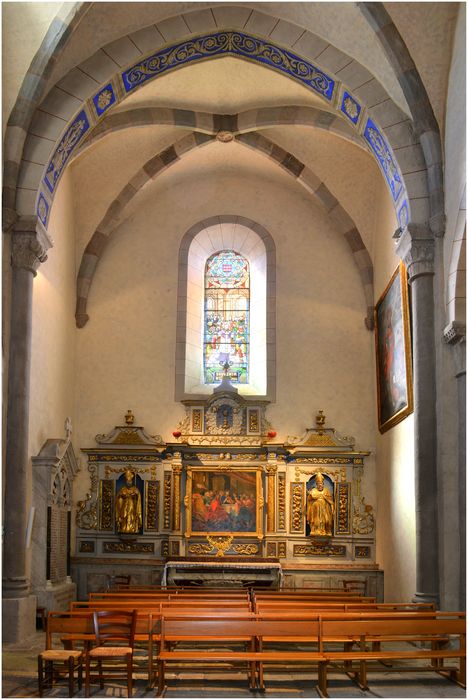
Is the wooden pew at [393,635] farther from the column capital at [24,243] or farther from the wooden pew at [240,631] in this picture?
the column capital at [24,243]

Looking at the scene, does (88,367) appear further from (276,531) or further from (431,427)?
(431,427)

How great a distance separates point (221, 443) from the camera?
19.1 meters

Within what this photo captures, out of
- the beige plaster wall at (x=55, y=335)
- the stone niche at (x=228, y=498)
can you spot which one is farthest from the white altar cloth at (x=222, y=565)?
the beige plaster wall at (x=55, y=335)

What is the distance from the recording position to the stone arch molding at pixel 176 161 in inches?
736

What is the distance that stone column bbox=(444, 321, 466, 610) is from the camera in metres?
12.4

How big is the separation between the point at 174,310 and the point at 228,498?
430 centimetres

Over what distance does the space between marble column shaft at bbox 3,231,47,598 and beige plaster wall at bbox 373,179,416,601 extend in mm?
6260

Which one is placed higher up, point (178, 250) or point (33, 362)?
point (178, 250)

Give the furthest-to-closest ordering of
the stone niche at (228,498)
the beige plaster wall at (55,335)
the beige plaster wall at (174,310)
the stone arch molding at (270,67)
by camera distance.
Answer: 1. the beige plaster wall at (174,310)
2. the stone niche at (228,498)
3. the beige plaster wall at (55,335)
4. the stone arch molding at (270,67)

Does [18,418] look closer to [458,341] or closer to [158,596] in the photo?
[158,596]

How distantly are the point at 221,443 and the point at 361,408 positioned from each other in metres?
3.14

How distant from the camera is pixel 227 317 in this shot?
68.1 ft

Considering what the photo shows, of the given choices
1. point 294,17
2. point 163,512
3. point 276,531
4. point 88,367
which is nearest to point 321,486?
point 276,531

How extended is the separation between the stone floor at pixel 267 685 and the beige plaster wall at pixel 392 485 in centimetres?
490
